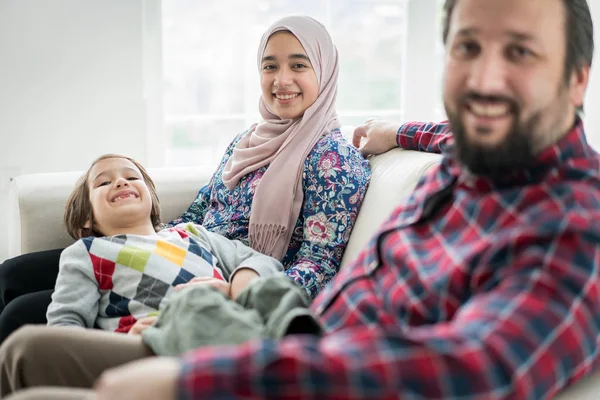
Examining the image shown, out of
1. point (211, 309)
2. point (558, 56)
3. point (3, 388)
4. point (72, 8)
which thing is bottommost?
point (3, 388)

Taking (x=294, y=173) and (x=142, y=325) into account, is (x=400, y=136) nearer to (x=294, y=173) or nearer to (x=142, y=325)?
(x=294, y=173)

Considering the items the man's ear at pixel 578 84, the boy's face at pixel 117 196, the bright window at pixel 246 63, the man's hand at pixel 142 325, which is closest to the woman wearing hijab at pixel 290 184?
the boy's face at pixel 117 196

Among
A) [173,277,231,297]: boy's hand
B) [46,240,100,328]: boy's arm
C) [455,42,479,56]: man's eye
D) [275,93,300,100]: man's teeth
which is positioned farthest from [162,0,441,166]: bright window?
[455,42,479,56]: man's eye

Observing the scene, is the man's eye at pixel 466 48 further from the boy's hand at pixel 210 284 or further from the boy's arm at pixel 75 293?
the boy's arm at pixel 75 293

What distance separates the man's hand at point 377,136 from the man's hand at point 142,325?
83 centimetres

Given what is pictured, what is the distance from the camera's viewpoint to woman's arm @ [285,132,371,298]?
1.80 metres

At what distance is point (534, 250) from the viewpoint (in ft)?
2.98

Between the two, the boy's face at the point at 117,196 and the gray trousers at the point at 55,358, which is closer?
the gray trousers at the point at 55,358

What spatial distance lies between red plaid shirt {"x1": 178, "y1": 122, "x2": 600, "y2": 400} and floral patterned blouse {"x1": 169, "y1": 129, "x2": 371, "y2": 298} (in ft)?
2.22

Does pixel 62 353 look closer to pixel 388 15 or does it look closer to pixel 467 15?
pixel 467 15

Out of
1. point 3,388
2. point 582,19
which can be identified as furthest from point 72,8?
point 582,19

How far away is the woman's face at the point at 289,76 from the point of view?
2.02 meters

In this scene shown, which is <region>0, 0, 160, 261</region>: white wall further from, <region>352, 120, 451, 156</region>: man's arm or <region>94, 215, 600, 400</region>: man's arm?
<region>94, 215, 600, 400</region>: man's arm

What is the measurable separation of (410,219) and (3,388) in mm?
752
